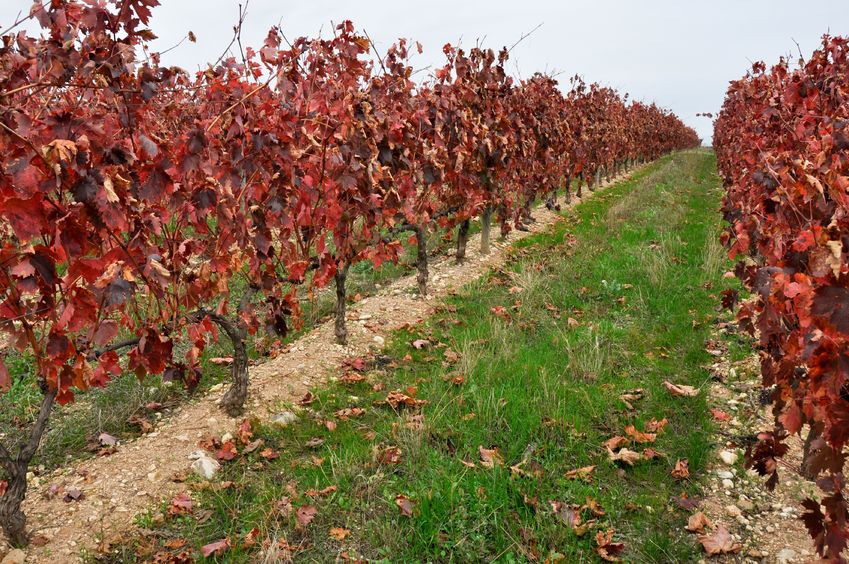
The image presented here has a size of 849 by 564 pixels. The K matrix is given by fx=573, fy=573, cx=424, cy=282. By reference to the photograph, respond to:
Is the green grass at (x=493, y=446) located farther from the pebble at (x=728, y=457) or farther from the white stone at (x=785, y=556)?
the white stone at (x=785, y=556)

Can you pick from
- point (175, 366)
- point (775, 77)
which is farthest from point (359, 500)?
point (775, 77)

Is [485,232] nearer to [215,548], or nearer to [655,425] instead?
[655,425]

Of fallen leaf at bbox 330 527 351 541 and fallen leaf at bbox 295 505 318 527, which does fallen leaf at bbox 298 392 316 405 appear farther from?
fallen leaf at bbox 330 527 351 541

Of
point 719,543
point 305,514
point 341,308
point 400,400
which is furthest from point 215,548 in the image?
point 341,308

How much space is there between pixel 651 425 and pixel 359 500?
1.99 m

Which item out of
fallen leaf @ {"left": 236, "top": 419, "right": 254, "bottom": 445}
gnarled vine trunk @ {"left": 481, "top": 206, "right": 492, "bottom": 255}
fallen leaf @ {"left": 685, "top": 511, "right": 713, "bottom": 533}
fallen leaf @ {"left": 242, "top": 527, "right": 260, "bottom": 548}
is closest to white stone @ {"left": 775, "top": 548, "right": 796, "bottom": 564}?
fallen leaf @ {"left": 685, "top": 511, "right": 713, "bottom": 533}

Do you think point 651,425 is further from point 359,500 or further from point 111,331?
point 111,331

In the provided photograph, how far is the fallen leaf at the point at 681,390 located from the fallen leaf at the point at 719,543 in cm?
149

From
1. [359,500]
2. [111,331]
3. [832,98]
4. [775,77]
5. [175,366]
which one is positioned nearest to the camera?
[111,331]

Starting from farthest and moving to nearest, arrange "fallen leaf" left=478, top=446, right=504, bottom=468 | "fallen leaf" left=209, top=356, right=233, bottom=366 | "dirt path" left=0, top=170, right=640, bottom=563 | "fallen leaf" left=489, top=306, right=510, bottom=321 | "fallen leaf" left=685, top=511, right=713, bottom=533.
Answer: "fallen leaf" left=489, top=306, right=510, bottom=321 → "fallen leaf" left=209, top=356, right=233, bottom=366 → "fallen leaf" left=478, top=446, right=504, bottom=468 → "dirt path" left=0, top=170, right=640, bottom=563 → "fallen leaf" left=685, top=511, right=713, bottom=533

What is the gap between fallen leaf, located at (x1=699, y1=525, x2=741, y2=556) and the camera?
2.72m

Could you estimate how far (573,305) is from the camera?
620cm

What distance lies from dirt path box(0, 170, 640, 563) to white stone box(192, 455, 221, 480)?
79mm

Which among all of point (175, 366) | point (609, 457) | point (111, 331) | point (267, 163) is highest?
point (267, 163)
